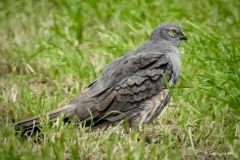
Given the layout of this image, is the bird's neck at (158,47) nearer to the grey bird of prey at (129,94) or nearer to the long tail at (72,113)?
the grey bird of prey at (129,94)

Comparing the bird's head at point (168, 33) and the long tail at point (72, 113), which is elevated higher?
the bird's head at point (168, 33)

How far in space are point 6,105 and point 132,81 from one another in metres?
1.55

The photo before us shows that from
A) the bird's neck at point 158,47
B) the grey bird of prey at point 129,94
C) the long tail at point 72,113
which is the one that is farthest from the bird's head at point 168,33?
the long tail at point 72,113

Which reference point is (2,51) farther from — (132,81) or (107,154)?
(107,154)

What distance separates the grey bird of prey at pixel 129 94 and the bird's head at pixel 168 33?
0.57m

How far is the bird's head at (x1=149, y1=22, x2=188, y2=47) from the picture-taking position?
618 centimetres

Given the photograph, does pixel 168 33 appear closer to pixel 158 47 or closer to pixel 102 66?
pixel 158 47

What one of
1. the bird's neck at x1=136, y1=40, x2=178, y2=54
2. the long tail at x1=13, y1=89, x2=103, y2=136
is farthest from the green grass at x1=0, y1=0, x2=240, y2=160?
the bird's neck at x1=136, y1=40, x2=178, y2=54

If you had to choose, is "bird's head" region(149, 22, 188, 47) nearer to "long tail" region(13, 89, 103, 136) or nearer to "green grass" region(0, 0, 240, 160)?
"green grass" region(0, 0, 240, 160)

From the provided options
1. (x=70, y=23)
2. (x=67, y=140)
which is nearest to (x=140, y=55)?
(x=67, y=140)

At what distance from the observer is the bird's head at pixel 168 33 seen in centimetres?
618

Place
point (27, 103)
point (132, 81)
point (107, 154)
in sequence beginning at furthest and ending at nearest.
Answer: point (27, 103)
point (132, 81)
point (107, 154)

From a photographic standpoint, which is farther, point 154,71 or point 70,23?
point 70,23

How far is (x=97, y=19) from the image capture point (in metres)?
8.77
